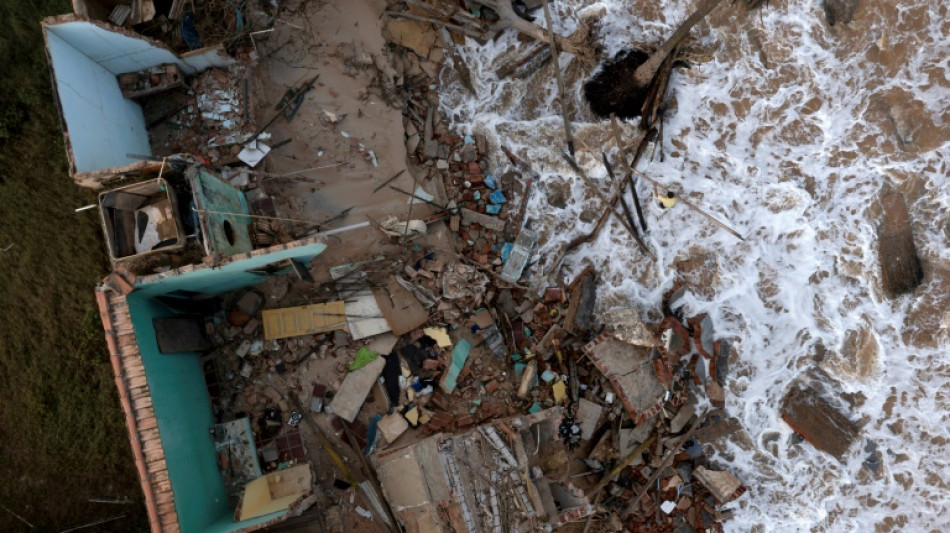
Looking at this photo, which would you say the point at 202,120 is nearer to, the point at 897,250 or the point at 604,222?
the point at 604,222

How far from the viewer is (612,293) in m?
9.47

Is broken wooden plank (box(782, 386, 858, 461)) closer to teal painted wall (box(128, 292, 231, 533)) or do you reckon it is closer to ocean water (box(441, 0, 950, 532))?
ocean water (box(441, 0, 950, 532))

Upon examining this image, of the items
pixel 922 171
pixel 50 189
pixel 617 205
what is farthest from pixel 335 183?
pixel 922 171

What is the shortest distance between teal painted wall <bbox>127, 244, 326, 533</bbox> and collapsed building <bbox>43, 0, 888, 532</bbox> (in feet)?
0.15

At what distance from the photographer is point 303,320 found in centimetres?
852

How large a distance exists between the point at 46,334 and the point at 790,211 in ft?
41.5

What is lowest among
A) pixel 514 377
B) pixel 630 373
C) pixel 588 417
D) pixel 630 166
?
pixel 588 417

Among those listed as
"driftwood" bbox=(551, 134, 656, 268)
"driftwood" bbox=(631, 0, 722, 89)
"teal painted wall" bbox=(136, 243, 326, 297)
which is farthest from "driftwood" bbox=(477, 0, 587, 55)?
"teal painted wall" bbox=(136, 243, 326, 297)

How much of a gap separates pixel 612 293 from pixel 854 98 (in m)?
5.53

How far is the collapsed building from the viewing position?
7141 millimetres

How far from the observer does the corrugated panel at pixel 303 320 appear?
8.48m

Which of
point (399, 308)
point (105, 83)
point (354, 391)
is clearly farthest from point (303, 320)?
point (105, 83)

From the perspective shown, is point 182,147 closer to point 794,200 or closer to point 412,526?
point 412,526

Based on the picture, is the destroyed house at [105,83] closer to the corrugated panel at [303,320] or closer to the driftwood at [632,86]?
the corrugated panel at [303,320]
